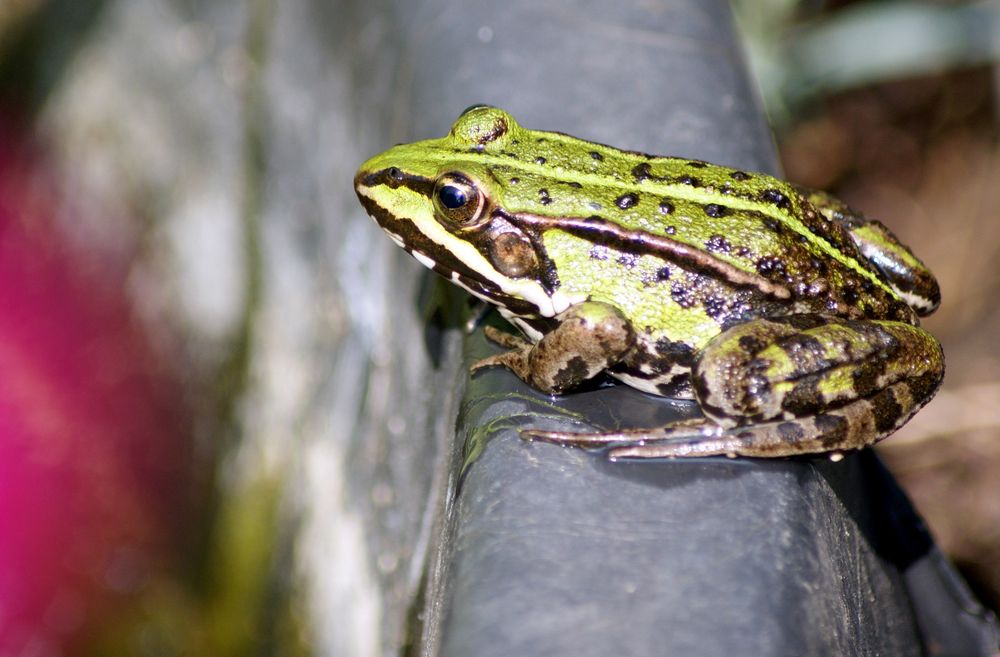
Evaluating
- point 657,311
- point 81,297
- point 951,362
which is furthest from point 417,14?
point 951,362

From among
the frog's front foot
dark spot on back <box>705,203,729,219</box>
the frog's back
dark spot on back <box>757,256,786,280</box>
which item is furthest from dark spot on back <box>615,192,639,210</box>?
the frog's front foot

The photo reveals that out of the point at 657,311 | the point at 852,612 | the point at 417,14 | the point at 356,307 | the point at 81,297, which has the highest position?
the point at 417,14

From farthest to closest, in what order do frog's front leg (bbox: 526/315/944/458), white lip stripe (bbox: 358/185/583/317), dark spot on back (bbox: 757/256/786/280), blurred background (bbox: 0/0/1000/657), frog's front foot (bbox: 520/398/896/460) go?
1. blurred background (bbox: 0/0/1000/657)
2. white lip stripe (bbox: 358/185/583/317)
3. dark spot on back (bbox: 757/256/786/280)
4. frog's front leg (bbox: 526/315/944/458)
5. frog's front foot (bbox: 520/398/896/460)

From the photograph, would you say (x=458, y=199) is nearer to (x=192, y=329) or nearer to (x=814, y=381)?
(x=814, y=381)

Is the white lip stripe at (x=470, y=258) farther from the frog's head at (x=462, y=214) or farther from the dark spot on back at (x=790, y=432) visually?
the dark spot on back at (x=790, y=432)

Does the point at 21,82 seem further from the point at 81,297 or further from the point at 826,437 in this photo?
the point at 826,437

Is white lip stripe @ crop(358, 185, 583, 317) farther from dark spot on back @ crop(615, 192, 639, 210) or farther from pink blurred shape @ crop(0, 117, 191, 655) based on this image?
pink blurred shape @ crop(0, 117, 191, 655)
